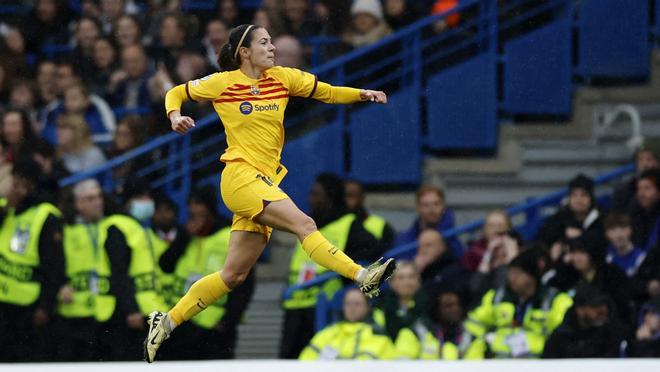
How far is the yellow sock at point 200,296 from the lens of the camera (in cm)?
1111

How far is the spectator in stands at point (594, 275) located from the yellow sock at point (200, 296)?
3.18 metres

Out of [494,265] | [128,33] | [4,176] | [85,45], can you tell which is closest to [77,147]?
[4,176]

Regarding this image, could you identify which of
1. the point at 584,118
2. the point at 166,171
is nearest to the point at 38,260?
the point at 166,171

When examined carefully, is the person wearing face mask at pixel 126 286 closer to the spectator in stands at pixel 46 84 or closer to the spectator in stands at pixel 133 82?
the spectator in stands at pixel 133 82

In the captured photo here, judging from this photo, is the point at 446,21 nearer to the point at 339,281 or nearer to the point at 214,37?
the point at 214,37

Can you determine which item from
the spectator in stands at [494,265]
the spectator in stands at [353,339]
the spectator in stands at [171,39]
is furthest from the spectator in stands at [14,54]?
the spectator in stands at [494,265]

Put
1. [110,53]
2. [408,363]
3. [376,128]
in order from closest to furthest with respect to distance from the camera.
Result: [408,363], [376,128], [110,53]

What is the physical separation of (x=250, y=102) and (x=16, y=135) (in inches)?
188

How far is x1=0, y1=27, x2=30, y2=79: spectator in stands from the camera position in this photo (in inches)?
662

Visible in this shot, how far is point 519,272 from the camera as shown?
13.3 meters

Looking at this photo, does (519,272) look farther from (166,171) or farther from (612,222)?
(166,171)

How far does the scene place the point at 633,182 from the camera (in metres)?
14.2

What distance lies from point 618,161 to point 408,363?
4.44 meters

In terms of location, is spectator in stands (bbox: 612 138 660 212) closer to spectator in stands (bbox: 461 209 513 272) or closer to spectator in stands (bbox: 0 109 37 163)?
spectator in stands (bbox: 461 209 513 272)
